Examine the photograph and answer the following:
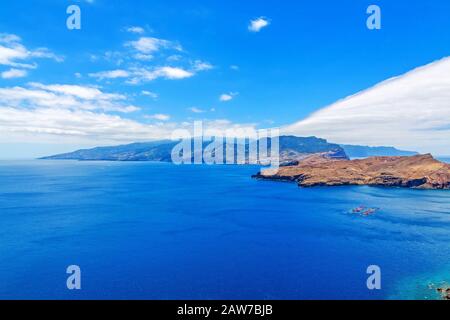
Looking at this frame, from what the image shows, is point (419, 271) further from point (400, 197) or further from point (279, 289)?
point (400, 197)

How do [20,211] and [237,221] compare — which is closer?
→ [237,221]

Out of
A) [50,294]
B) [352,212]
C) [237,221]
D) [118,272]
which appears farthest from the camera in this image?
[352,212]
